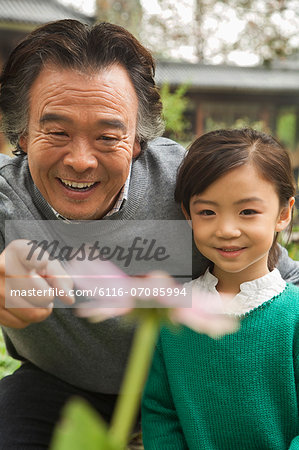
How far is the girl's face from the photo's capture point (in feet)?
3.71

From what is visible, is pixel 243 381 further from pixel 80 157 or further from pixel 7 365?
pixel 7 365

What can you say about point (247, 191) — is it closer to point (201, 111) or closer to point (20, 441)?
point (20, 441)

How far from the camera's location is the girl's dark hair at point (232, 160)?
1.19 metres

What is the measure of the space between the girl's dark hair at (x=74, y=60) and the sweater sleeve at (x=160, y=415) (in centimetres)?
62

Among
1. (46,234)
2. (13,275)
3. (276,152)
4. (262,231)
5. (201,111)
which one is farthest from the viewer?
(201,111)

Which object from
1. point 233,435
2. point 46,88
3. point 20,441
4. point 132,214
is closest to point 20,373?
point 20,441

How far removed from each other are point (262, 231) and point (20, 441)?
36.1 inches

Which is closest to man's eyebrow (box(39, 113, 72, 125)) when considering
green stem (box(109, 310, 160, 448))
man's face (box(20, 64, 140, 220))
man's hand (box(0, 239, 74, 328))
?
man's face (box(20, 64, 140, 220))

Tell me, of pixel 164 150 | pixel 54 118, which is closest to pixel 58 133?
pixel 54 118

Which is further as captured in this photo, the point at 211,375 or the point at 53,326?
the point at 53,326

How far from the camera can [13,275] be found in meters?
0.70

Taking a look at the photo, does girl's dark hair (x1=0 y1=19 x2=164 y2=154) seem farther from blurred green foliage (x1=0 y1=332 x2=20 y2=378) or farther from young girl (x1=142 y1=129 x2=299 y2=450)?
blurred green foliage (x1=0 y1=332 x2=20 y2=378)

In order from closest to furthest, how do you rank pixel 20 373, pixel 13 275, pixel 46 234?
pixel 13 275 < pixel 46 234 < pixel 20 373

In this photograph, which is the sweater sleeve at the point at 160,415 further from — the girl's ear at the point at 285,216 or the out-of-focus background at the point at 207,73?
the out-of-focus background at the point at 207,73
